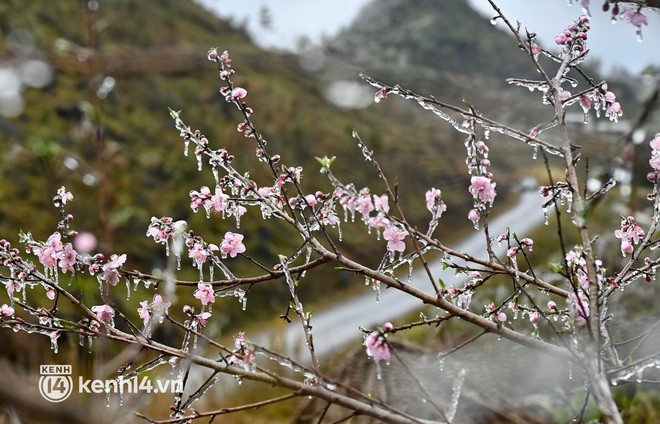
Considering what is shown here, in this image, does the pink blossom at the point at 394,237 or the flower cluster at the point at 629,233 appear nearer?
the pink blossom at the point at 394,237

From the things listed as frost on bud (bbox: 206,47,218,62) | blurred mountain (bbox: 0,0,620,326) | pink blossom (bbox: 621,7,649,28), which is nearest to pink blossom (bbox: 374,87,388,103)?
frost on bud (bbox: 206,47,218,62)

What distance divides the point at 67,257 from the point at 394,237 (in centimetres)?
100

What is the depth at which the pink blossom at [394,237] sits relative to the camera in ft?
4.96

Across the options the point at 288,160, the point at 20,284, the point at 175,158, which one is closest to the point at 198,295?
the point at 20,284

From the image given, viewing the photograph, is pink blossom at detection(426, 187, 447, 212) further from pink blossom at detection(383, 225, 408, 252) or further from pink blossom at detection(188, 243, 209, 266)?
pink blossom at detection(188, 243, 209, 266)

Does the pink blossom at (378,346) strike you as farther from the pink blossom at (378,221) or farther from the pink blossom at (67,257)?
the pink blossom at (67,257)

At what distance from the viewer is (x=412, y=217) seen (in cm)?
1795

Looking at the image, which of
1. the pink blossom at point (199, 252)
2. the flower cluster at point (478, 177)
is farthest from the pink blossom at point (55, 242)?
the flower cluster at point (478, 177)

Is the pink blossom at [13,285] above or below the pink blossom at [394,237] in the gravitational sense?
above

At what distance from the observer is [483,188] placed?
1.45 m

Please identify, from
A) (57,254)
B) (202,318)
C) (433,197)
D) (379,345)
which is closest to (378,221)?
(433,197)

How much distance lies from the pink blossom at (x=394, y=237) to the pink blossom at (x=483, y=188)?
9.3 inches

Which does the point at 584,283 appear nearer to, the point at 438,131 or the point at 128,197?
the point at 128,197

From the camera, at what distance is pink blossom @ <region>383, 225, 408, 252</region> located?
151cm
